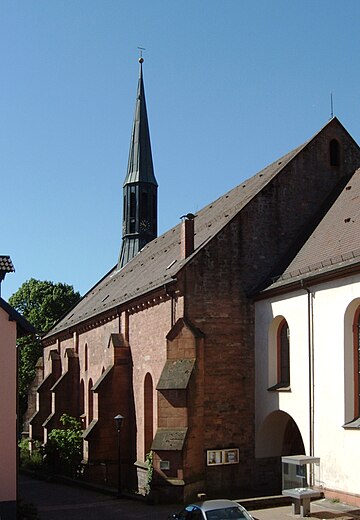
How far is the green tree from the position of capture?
58156mm

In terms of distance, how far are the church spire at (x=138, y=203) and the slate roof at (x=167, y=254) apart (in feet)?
8.21

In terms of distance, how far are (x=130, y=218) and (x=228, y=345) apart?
23064 millimetres

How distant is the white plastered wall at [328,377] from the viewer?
1884 centimetres

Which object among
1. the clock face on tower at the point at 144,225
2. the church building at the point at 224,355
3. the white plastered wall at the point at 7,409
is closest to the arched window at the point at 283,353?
the church building at the point at 224,355

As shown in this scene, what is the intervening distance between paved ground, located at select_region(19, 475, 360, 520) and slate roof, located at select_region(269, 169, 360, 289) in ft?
20.6

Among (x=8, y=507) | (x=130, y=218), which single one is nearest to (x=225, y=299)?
(x=8, y=507)

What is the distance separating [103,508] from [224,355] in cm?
610

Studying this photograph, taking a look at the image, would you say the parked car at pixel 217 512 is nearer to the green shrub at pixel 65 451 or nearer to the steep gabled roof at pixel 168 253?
the steep gabled roof at pixel 168 253

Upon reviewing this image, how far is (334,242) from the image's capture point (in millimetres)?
21656

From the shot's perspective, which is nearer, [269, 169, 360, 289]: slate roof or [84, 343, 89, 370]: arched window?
[269, 169, 360, 289]: slate roof

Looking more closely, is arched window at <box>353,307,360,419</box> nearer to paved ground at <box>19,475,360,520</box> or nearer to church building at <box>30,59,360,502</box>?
church building at <box>30,59,360,502</box>

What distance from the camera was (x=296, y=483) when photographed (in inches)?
754

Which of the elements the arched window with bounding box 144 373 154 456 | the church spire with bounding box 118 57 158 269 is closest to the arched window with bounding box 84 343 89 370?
the arched window with bounding box 144 373 154 456

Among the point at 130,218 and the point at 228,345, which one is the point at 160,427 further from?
the point at 130,218
